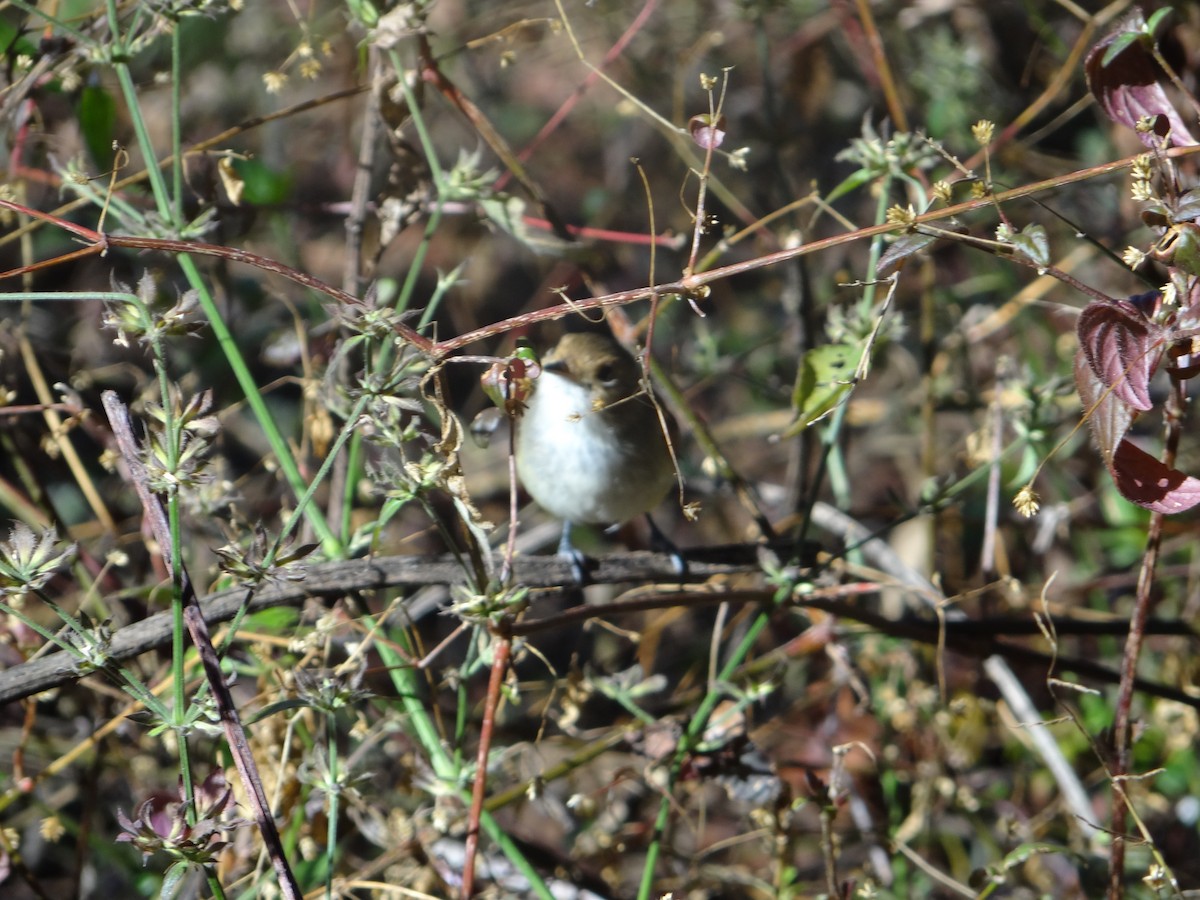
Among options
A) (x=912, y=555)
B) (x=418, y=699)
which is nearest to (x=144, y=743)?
(x=418, y=699)

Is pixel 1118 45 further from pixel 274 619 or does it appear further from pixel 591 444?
pixel 274 619

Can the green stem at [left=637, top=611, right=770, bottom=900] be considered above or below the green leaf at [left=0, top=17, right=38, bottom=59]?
below

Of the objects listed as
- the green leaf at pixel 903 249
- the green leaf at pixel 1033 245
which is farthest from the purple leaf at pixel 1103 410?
the green leaf at pixel 903 249

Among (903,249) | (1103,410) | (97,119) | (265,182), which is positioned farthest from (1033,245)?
(265,182)

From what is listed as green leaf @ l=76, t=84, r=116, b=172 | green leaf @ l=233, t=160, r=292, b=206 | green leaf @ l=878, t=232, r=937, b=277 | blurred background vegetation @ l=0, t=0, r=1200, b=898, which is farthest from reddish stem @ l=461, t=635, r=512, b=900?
green leaf @ l=233, t=160, r=292, b=206

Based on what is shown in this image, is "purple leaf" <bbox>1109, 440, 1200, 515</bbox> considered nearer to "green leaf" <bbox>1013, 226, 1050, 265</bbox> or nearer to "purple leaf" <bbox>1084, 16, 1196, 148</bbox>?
"green leaf" <bbox>1013, 226, 1050, 265</bbox>

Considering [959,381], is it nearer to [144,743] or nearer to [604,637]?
[604,637]
